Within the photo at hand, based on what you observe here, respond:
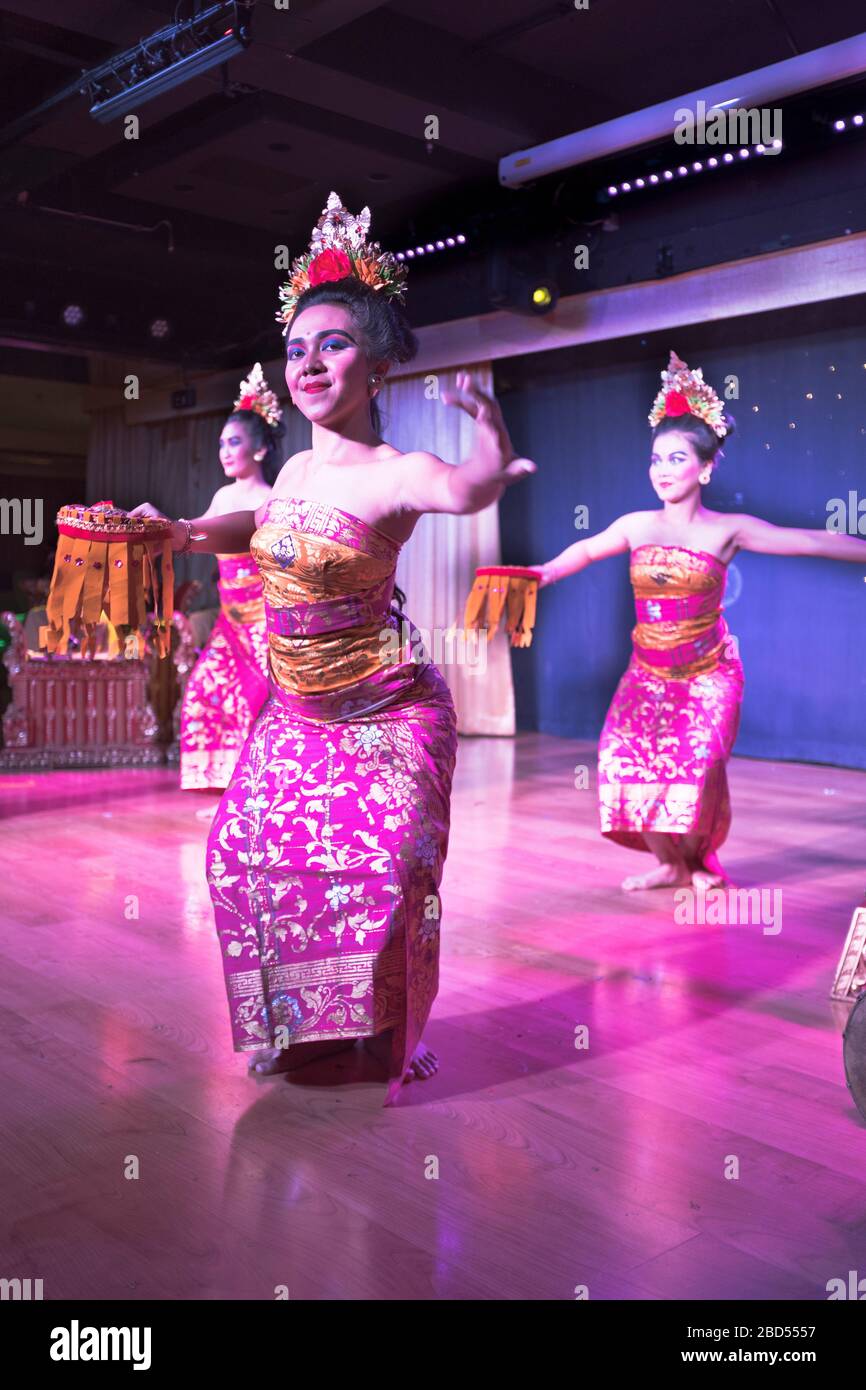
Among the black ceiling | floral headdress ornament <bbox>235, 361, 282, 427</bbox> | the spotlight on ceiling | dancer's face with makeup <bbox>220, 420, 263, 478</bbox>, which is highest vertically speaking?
the black ceiling

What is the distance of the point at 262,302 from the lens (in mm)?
Answer: 9398

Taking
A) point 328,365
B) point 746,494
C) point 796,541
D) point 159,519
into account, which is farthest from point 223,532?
point 746,494

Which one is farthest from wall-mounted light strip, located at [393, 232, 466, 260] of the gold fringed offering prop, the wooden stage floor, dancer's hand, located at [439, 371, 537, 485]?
dancer's hand, located at [439, 371, 537, 485]

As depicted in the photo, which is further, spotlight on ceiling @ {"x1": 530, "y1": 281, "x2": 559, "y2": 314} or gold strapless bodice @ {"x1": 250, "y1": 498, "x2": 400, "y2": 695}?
spotlight on ceiling @ {"x1": 530, "y1": 281, "x2": 559, "y2": 314}

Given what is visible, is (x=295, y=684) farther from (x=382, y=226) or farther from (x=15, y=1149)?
(x=382, y=226)

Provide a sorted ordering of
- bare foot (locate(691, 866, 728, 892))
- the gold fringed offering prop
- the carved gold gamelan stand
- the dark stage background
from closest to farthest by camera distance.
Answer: the gold fringed offering prop < bare foot (locate(691, 866, 728, 892)) < the dark stage background < the carved gold gamelan stand

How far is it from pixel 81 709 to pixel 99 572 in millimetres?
5022

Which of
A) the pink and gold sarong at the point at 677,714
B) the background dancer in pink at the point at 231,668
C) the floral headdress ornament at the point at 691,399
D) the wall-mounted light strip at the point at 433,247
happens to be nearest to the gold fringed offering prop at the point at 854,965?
the pink and gold sarong at the point at 677,714

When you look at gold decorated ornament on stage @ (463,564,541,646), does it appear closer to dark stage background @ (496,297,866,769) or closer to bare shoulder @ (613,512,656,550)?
bare shoulder @ (613,512,656,550)

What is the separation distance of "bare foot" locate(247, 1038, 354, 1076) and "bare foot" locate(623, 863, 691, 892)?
1700mm

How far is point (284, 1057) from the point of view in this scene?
8.22ft

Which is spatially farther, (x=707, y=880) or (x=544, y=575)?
(x=707, y=880)

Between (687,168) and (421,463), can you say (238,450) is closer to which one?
(421,463)

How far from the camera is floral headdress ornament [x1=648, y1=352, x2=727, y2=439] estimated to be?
4.04 m
